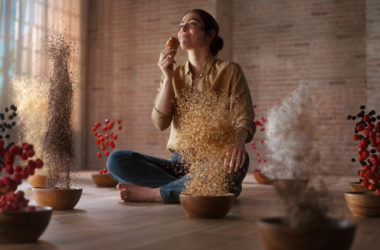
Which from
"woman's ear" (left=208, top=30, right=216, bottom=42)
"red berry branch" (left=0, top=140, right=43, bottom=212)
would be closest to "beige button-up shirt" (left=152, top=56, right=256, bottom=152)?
"woman's ear" (left=208, top=30, right=216, bottom=42)

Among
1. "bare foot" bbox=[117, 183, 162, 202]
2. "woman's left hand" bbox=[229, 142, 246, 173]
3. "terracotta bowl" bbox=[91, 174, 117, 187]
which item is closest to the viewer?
"woman's left hand" bbox=[229, 142, 246, 173]

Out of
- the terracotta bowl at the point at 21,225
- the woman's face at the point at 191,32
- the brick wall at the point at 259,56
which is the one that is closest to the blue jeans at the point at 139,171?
the woman's face at the point at 191,32

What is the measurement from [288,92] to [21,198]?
5.58 meters

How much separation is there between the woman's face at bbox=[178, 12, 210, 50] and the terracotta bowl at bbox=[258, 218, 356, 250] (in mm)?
1835

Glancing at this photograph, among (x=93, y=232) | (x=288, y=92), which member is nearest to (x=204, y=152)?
(x=93, y=232)

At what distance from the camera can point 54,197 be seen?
2521 millimetres

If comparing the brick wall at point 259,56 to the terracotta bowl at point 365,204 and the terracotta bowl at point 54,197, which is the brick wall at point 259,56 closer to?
the terracotta bowl at point 365,204

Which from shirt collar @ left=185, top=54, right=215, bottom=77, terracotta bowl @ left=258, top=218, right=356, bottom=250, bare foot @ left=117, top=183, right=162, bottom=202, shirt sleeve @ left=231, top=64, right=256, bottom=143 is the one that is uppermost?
shirt collar @ left=185, top=54, right=215, bottom=77

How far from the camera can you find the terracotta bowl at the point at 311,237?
3.88 ft

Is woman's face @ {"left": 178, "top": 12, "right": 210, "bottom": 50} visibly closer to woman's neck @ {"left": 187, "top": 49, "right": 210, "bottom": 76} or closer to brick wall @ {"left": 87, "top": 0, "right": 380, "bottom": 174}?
woman's neck @ {"left": 187, "top": 49, "right": 210, "bottom": 76}

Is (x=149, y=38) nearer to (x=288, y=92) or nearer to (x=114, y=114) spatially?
(x=114, y=114)

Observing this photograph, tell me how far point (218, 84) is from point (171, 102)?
1.06 ft

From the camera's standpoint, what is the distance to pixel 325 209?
4.25 ft

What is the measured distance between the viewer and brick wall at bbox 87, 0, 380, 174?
6.48 metres
